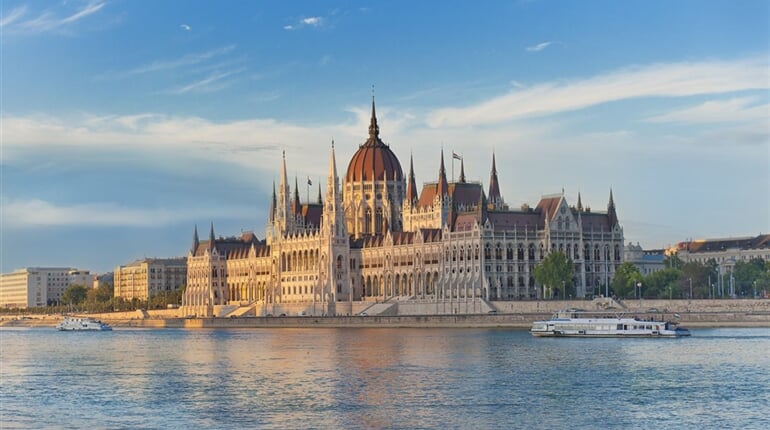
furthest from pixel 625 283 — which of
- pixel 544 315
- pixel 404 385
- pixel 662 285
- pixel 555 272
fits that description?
pixel 404 385

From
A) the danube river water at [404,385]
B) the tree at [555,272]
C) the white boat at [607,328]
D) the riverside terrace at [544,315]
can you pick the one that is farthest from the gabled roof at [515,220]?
the danube river water at [404,385]

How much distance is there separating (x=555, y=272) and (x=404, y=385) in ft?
285

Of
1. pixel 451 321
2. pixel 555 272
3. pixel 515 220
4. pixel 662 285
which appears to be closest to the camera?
pixel 451 321

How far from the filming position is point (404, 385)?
7369 cm

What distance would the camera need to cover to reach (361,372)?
82.9 meters

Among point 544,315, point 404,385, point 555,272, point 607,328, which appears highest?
point 555,272

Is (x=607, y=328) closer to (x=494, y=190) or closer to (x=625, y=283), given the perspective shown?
(x=625, y=283)

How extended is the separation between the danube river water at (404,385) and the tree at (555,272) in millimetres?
41058

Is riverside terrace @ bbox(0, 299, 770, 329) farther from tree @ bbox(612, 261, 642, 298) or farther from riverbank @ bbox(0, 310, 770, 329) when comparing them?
tree @ bbox(612, 261, 642, 298)

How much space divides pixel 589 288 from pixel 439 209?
88.5ft

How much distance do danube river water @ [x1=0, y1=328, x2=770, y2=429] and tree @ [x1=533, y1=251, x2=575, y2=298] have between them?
41.1 m

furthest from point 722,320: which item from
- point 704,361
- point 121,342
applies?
point 121,342

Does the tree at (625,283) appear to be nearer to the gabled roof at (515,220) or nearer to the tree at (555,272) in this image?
the tree at (555,272)

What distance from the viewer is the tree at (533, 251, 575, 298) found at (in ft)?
520
